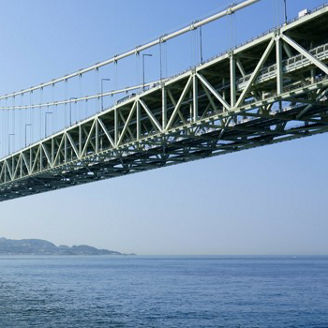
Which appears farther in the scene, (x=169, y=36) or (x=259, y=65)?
(x=169, y=36)

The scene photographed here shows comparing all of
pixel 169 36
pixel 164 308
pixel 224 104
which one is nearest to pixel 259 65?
pixel 224 104

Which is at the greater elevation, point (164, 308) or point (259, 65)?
point (259, 65)

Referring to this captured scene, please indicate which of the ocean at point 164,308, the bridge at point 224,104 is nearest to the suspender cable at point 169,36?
the bridge at point 224,104

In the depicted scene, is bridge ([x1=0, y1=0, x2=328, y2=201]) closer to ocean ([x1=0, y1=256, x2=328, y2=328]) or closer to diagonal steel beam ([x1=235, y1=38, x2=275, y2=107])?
diagonal steel beam ([x1=235, y1=38, x2=275, y2=107])

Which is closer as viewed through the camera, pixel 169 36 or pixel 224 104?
pixel 224 104

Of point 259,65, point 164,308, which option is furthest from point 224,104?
point 164,308

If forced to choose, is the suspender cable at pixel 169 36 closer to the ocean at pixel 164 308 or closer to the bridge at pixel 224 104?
the bridge at pixel 224 104

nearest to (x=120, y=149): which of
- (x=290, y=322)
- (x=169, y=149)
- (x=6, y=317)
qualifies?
(x=169, y=149)

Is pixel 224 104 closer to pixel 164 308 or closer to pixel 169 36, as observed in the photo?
pixel 169 36

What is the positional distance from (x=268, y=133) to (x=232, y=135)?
3.69 meters

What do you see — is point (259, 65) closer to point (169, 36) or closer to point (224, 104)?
point (224, 104)

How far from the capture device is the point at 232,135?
124 feet

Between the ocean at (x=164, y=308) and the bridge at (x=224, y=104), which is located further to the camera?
the ocean at (x=164, y=308)

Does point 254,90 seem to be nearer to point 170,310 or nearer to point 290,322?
point 290,322
